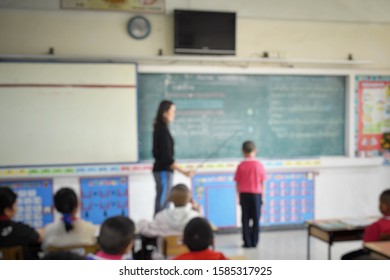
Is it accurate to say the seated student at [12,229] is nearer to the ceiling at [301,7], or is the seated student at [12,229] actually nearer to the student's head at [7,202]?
the student's head at [7,202]

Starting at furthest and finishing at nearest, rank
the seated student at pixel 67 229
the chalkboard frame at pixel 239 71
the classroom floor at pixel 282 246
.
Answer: the chalkboard frame at pixel 239 71 → the classroom floor at pixel 282 246 → the seated student at pixel 67 229

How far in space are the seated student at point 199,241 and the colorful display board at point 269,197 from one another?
217 cm

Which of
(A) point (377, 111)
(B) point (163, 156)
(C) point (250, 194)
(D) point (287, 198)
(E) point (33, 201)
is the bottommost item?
(D) point (287, 198)

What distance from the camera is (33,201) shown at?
93.0 inches

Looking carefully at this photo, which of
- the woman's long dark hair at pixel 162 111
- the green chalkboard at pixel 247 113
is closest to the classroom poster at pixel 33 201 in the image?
the woman's long dark hair at pixel 162 111

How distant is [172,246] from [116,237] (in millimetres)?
697

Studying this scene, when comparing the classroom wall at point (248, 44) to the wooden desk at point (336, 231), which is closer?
the classroom wall at point (248, 44)

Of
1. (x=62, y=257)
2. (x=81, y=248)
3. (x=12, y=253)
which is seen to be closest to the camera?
(x=62, y=257)

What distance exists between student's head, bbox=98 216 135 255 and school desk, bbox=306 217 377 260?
1.50 metres

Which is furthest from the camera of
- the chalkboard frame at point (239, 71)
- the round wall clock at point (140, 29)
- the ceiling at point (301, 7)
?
the chalkboard frame at point (239, 71)

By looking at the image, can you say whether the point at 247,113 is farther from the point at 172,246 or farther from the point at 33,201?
the point at 33,201

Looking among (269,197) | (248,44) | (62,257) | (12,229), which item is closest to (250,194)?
(269,197)

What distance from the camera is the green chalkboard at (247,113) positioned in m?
3.72
